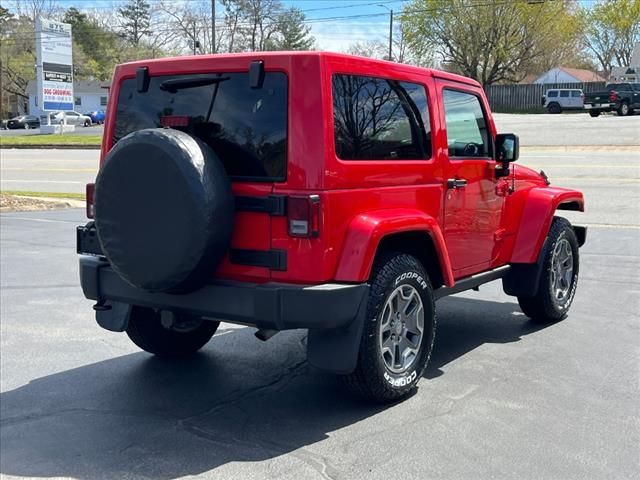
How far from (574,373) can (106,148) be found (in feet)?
11.8

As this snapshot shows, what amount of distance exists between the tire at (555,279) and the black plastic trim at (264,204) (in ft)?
9.93

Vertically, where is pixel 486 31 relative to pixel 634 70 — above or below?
above

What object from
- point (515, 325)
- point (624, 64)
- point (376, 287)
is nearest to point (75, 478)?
point (376, 287)

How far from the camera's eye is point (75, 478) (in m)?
3.63

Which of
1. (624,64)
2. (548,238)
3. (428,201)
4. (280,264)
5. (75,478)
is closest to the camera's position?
(75,478)

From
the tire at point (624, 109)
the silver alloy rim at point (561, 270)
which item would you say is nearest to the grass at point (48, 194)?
the silver alloy rim at point (561, 270)

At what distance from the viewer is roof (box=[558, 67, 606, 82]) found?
77.2 metres

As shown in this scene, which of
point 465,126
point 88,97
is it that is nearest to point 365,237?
point 465,126

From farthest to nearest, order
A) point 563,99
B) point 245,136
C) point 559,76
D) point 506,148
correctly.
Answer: point 559,76, point 563,99, point 506,148, point 245,136

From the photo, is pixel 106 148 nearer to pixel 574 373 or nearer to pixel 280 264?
pixel 280 264

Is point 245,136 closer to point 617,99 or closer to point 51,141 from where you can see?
point 51,141

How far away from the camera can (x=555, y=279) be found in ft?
21.0

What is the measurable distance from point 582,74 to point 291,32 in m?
33.7

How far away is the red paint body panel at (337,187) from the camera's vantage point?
3.99 metres
